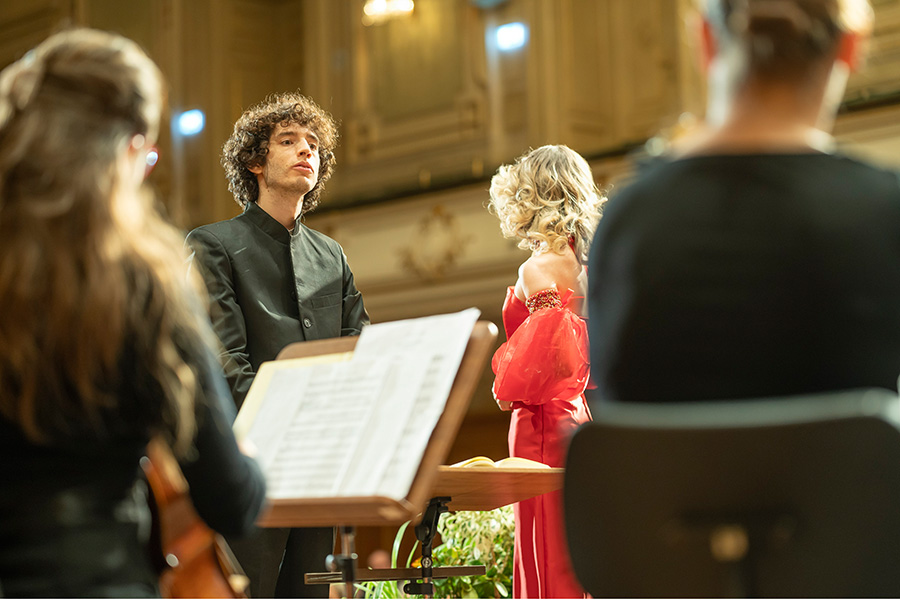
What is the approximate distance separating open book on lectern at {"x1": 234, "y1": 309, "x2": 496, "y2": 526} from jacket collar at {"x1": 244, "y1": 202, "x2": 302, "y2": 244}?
1499mm

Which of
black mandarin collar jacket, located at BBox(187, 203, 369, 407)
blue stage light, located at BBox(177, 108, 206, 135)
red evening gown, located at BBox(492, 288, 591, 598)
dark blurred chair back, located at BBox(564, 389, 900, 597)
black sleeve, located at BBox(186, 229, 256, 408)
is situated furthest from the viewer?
blue stage light, located at BBox(177, 108, 206, 135)

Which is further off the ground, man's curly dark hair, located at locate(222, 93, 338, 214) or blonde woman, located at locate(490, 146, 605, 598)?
man's curly dark hair, located at locate(222, 93, 338, 214)

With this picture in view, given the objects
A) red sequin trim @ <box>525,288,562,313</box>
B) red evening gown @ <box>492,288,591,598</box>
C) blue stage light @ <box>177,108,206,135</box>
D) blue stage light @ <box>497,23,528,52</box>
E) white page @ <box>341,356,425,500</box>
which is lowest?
red evening gown @ <box>492,288,591,598</box>

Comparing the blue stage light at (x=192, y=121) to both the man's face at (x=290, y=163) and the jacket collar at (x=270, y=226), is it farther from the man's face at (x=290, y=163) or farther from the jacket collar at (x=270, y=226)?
the jacket collar at (x=270, y=226)

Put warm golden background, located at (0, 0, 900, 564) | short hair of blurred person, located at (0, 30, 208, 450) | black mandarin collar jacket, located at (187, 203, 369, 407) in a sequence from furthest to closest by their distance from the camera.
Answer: warm golden background, located at (0, 0, 900, 564)
black mandarin collar jacket, located at (187, 203, 369, 407)
short hair of blurred person, located at (0, 30, 208, 450)

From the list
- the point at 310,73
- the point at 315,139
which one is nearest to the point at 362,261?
the point at 310,73

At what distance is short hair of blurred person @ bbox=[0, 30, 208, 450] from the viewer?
1.31m

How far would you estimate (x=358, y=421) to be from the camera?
1711 mm

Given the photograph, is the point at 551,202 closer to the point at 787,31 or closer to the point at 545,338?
the point at 545,338

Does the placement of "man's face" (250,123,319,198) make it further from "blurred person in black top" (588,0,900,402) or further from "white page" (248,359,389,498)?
"blurred person in black top" (588,0,900,402)

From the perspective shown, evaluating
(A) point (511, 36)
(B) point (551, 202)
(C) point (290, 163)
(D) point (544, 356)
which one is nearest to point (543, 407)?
(D) point (544, 356)

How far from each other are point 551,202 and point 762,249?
207cm

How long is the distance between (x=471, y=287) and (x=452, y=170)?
134 cm

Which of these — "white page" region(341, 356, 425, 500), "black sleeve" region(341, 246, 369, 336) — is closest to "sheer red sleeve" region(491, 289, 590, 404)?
"black sleeve" region(341, 246, 369, 336)
